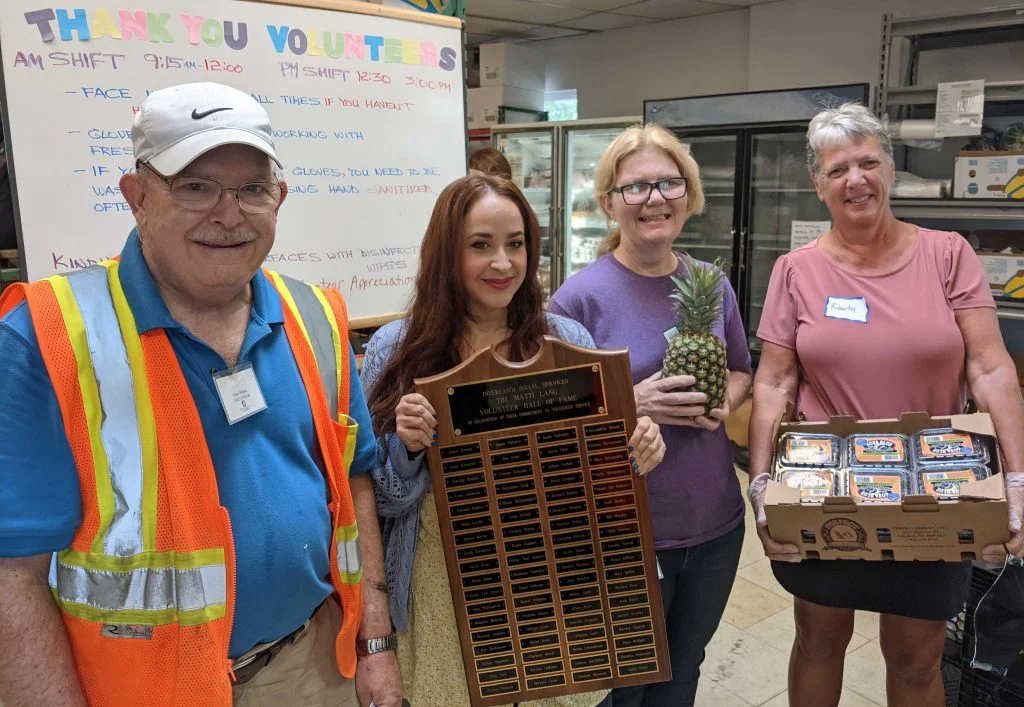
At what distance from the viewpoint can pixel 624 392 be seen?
4.39ft

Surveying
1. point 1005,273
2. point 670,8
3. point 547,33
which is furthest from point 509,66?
point 1005,273

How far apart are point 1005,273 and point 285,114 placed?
11.2ft

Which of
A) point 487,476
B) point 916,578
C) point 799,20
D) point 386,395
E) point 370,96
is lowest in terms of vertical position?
point 916,578

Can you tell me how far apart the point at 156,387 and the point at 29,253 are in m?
1.13

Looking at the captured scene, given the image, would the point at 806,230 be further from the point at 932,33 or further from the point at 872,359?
the point at 872,359

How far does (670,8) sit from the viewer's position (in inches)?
234

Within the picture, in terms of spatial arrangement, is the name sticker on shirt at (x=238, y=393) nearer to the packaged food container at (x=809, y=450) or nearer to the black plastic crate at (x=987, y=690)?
the packaged food container at (x=809, y=450)

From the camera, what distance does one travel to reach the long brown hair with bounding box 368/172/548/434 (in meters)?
1.49

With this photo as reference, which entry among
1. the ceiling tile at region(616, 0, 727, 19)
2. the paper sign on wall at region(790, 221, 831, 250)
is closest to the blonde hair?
the paper sign on wall at region(790, 221, 831, 250)

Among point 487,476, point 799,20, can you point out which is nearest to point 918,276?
point 487,476

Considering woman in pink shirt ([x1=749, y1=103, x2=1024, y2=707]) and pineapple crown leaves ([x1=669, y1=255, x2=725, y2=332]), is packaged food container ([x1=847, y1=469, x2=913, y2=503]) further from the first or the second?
pineapple crown leaves ([x1=669, y1=255, x2=725, y2=332])

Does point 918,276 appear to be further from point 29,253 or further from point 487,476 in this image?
point 29,253

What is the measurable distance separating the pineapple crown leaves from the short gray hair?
20.7 inches

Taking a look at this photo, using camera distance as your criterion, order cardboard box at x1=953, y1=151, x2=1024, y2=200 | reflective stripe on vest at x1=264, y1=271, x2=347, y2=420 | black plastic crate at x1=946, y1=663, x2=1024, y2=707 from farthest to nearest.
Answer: cardboard box at x1=953, y1=151, x2=1024, y2=200
black plastic crate at x1=946, y1=663, x2=1024, y2=707
reflective stripe on vest at x1=264, y1=271, x2=347, y2=420
